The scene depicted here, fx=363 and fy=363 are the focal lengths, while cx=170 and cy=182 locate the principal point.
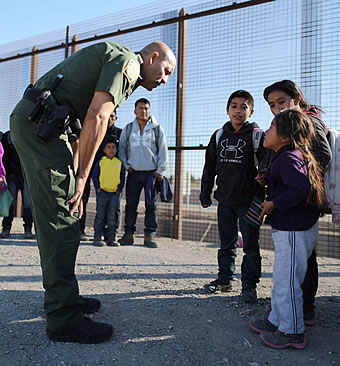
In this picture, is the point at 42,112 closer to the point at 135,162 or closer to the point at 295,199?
the point at 295,199

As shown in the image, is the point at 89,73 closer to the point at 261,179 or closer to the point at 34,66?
the point at 261,179

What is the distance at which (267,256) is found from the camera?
16.4 feet

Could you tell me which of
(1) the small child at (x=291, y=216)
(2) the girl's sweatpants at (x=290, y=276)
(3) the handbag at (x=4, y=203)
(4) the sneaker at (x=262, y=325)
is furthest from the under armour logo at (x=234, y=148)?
(3) the handbag at (x=4, y=203)

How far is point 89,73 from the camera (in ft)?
7.02

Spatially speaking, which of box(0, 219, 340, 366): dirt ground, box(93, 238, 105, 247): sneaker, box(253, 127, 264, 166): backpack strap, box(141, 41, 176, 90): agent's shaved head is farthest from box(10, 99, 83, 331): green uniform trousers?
box(93, 238, 105, 247): sneaker

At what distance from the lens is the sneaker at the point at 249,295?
2.80 m

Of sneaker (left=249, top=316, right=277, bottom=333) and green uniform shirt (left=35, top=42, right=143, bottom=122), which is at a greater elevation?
green uniform shirt (left=35, top=42, right=143, bottom=122)

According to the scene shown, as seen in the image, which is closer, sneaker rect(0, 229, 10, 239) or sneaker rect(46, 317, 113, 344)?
sneaker rect(46, 317, 113, 344)

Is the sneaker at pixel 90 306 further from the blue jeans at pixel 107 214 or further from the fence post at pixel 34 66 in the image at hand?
the fence post at pixel 34 66

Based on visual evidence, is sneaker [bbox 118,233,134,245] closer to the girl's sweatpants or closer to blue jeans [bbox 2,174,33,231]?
blue jeans [bbox 2,174,33,231]

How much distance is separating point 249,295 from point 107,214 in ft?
9.96

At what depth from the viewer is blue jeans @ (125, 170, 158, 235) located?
17.6ft

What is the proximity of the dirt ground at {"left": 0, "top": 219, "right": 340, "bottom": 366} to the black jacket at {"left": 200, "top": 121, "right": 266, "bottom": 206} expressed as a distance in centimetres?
84

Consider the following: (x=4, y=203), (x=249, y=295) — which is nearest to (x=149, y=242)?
(x=4, y=203)
